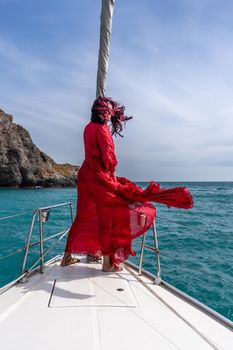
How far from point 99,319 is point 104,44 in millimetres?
2870

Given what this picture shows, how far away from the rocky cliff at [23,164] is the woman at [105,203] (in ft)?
191

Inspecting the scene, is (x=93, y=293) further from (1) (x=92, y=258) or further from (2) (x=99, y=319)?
(1) (x=92, y=258)

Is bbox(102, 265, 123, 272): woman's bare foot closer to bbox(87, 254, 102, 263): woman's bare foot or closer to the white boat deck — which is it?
the white boat deck

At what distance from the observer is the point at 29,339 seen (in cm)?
198

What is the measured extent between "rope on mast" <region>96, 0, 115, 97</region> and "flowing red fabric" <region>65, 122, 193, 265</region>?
608mm

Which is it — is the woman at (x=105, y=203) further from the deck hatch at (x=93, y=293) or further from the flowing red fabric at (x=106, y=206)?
the deck hatch at (x=93, y=293)

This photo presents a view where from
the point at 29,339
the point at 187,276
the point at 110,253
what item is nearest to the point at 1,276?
the point at 187,276

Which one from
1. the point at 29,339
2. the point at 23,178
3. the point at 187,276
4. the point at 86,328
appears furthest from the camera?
the point at 23,178

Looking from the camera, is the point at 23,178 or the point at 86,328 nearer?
the point at 86,328

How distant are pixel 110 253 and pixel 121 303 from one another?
82cm

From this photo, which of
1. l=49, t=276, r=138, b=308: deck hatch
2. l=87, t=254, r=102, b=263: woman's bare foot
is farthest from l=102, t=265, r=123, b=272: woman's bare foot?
l=87, t=254, r=102, b=263: woman's bare foot

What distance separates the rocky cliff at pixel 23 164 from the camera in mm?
59281

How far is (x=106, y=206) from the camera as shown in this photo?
133 inches

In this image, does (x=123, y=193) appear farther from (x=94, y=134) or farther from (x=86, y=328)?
(x=86, y=328)
